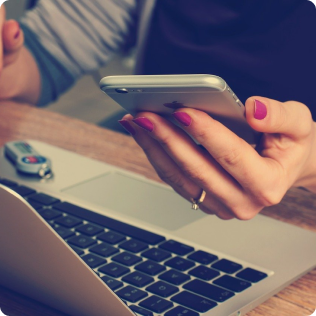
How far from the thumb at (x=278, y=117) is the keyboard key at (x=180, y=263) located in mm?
124

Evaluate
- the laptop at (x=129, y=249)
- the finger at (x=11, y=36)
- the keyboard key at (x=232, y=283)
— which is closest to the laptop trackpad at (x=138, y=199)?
the laptop at (x=129, y=249)

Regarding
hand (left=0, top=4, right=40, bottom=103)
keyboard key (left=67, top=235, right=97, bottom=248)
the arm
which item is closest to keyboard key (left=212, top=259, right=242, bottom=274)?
keyboard key (left=67, top=235, right=97, bottom=248)

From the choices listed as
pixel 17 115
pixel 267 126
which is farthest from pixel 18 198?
pixel 17 115

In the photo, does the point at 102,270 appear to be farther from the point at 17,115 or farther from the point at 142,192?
the point at 17,115

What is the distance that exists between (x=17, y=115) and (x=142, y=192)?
295 mm

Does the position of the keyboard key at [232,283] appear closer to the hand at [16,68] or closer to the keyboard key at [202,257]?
the keyboard key at [202,257]

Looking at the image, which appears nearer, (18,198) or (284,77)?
(18,198)

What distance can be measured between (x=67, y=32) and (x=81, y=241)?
59 centimetres

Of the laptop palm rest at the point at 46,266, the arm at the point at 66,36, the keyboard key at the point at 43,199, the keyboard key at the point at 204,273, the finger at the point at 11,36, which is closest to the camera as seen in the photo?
the laptop palm rest at the point at 46,266

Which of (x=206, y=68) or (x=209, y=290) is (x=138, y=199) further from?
(x=206, y=68)

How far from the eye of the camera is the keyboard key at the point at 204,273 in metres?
0.45

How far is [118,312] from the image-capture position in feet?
1.21

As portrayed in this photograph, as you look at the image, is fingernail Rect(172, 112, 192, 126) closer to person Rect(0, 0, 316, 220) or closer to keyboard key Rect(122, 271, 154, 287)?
person Rect(0, 0, 316, 220)

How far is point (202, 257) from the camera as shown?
48cm
